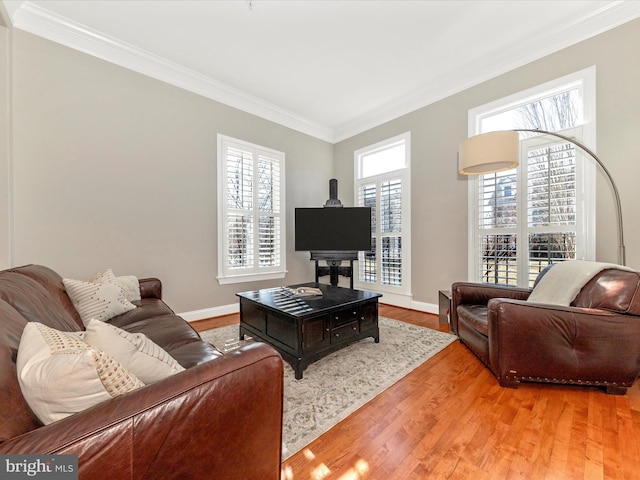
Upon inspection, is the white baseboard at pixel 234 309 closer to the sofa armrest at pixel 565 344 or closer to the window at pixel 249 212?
the window at pixel 249 212

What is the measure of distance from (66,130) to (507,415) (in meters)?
4.27

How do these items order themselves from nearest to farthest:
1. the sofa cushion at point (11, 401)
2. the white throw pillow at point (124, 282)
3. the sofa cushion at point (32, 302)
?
1. the sofa cushion at point (11, 401)
2. the sofa cushion at point (32, 302)
3. the white throw pillow at point (124, 282)

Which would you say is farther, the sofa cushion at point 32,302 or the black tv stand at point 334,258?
the black tv stand at point 334,258

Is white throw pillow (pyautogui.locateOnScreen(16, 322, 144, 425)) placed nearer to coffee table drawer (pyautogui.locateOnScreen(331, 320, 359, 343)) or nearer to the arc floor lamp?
coffee table drawer (pyautogui.locateOnScreen(331, 320, 359, 343))

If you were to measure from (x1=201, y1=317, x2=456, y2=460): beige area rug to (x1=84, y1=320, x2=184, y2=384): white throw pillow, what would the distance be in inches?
31.9

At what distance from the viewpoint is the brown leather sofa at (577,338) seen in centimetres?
173

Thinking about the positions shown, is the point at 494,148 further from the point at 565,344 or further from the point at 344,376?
the point at 344,376

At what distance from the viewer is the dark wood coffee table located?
210cm

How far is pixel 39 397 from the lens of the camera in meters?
0.67

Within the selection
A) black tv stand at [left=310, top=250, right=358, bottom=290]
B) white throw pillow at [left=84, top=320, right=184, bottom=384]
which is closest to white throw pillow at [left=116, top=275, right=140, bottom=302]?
white throw pillow at [left=84, top=320, right=184, bottom=384]

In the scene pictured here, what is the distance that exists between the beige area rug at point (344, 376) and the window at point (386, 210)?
1.23 m

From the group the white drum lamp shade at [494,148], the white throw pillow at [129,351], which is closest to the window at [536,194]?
the white drum lamp shade at [494,148]

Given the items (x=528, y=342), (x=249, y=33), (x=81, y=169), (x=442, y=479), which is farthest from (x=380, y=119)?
(x=442, y=479)

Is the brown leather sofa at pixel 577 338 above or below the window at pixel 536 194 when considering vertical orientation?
below
